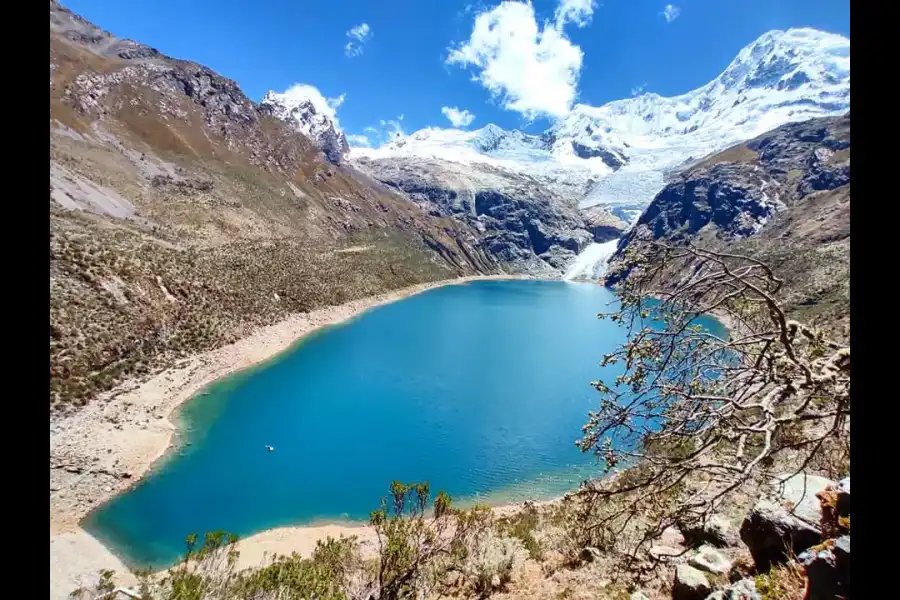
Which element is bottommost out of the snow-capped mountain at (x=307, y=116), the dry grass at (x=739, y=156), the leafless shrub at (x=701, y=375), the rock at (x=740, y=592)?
the rock at (x=740, y=592)

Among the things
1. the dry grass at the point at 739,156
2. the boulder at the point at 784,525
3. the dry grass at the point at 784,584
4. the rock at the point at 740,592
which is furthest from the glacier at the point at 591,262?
the dry grass at the point at 784,584

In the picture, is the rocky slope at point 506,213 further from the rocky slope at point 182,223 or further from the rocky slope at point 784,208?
the rocky slope at point 784,208

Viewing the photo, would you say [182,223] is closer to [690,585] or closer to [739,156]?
[690,585]

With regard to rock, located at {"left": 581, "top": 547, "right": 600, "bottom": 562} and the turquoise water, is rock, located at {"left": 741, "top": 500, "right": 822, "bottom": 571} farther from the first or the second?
the turquoise water

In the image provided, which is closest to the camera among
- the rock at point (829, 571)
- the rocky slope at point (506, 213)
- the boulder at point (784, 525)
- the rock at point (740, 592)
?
the rock at point (829, 571)

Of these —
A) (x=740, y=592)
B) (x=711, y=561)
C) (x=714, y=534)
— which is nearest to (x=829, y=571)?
(x=740, y=592)

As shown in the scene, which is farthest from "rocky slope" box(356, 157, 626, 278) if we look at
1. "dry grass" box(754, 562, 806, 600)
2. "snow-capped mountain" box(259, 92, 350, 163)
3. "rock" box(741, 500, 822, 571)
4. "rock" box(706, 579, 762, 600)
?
"dry grass" box(754, 562, 806, 600)
